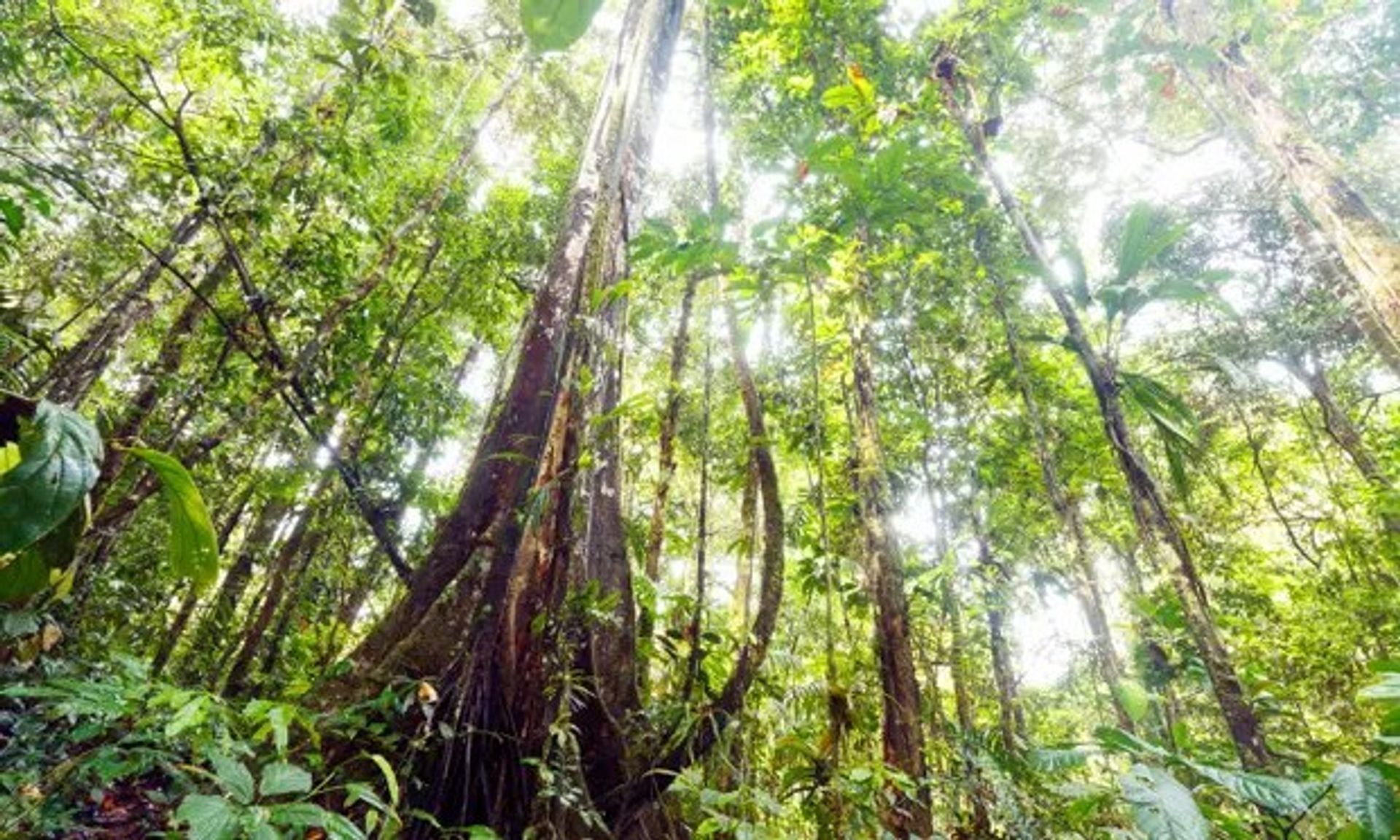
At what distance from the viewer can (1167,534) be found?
8.13 ft

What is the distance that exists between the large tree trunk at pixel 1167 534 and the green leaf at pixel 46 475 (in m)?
2.95

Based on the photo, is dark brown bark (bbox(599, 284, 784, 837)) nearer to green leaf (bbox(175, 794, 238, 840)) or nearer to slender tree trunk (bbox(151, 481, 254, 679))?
green leaf (bbox(175, 794, 238, 840))

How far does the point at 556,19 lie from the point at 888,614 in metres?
2.83

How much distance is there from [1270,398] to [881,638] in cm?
718

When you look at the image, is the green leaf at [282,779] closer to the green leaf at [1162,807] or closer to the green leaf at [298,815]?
the green leaf at [298,815]

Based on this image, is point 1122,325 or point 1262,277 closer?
point 1122,325

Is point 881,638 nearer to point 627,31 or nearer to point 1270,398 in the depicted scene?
point 627,31

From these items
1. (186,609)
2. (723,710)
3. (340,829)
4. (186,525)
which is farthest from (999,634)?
(186,609)

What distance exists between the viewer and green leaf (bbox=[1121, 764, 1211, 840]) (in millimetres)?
1230

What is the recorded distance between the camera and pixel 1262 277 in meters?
7.91

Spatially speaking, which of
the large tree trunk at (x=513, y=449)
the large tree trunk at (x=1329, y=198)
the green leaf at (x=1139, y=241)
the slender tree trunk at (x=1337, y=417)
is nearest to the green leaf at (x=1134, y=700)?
the green leaf at (x=1139, y=241)

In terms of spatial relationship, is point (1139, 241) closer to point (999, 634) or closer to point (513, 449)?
point (513, 449)

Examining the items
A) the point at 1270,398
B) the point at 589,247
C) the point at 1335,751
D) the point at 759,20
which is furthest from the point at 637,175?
the point at 1270,398

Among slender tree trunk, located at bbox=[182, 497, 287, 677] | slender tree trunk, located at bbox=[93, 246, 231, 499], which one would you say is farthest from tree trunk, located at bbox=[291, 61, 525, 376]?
slender tree trunk, located at bbox=[182, 497, 287, 677]
